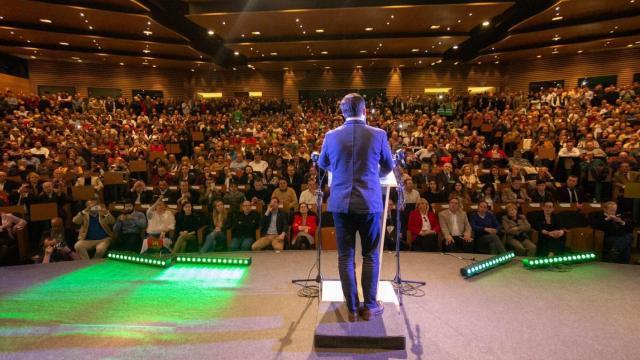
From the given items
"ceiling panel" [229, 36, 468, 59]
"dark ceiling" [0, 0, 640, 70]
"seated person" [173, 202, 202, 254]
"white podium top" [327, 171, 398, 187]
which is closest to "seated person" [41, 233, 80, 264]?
"seated person" [173, 202, 202, 254]

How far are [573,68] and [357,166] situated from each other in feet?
66.2

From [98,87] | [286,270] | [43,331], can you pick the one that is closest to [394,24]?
[286,270]

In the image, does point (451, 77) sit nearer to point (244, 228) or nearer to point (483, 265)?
point (244, 228)

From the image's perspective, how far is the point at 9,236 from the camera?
517 cm

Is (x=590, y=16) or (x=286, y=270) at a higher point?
(x=590, y=16)

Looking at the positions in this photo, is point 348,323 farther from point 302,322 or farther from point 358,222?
point 358,222

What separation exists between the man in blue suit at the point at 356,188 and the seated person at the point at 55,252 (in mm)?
4178

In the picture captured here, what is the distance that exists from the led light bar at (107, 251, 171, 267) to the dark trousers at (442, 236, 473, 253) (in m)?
3.35

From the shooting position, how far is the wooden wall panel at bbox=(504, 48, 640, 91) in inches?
658

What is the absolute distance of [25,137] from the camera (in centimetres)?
1044

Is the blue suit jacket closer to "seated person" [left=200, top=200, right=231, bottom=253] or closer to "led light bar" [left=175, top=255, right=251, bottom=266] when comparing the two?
"led light bar" [left=175, top=255, right=251, bottom=266]

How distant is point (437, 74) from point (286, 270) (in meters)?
20.1

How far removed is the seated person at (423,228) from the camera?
16.9 feet

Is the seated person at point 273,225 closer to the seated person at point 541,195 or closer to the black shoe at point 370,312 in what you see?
the black shoe at point 370,312
